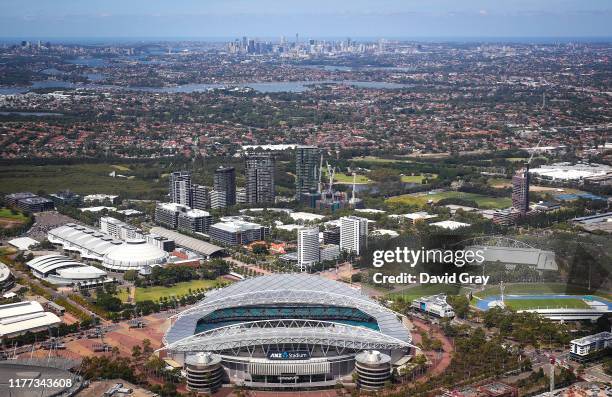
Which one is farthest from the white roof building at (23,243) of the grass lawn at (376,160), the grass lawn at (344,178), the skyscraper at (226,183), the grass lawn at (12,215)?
the grass lawn at (376,160)

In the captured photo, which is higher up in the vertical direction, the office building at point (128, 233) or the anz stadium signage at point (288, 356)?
the anz stadium signage at point (288, 356)

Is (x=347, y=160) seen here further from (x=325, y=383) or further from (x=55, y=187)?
(x=325, y=383)

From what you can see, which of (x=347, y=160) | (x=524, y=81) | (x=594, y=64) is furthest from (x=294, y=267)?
(x=594, y=64)

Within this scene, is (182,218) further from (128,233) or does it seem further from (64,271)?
(64,271)

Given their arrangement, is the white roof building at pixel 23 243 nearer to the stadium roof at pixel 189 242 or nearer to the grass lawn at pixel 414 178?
the stadium roof at pixel 189 242

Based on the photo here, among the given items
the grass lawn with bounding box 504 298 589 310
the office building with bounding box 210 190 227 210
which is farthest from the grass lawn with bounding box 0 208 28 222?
the grass lawn with bounding box 504 298 589 310

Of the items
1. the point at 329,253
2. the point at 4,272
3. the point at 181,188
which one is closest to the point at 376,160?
the point at 181,188

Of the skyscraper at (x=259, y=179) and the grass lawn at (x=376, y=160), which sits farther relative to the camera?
the grass lawn at (x=376, y=160)
